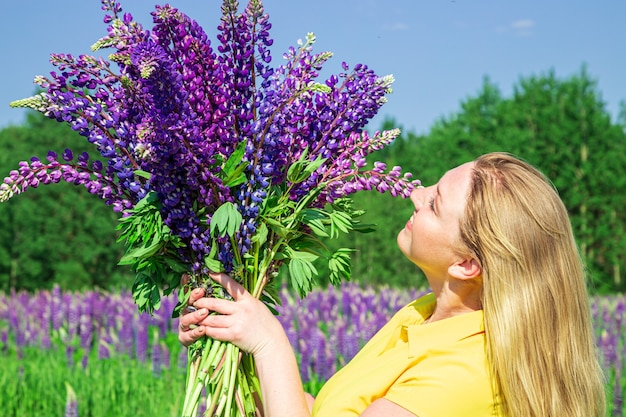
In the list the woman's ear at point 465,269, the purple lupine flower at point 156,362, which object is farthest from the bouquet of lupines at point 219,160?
the purple lupine flower at point 156,362

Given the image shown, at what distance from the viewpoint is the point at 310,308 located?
686 cm

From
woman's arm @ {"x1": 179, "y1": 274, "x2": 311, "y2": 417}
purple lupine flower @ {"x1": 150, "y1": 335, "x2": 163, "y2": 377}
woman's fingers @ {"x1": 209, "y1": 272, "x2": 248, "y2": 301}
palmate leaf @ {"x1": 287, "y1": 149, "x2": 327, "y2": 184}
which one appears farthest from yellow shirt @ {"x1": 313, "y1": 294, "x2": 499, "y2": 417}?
purple lupine flower @ {"x1": 150, "y1": 335, "x2": 163, "y2": 377}

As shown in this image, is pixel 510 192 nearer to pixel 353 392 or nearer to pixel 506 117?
pixel 353 392

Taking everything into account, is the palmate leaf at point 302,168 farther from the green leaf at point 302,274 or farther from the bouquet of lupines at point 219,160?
the green leaf at point 302,274

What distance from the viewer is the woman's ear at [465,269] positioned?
6.39 ft

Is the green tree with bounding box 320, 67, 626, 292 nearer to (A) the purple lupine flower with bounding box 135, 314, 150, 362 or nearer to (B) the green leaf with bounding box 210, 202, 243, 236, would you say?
(A) the purple lupine flower with bounding box 135, 314, 150, 362

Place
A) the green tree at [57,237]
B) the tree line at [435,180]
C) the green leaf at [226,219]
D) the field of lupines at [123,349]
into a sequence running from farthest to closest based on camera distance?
the green tree at [57,237]
the tree line at [435,180]
the field of lupines at [123,349]
the green leaf at [226,219]

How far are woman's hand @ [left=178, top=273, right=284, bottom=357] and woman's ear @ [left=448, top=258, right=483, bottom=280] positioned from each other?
53 centimetres

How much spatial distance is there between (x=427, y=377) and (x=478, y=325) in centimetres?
23

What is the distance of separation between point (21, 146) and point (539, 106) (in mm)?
11421

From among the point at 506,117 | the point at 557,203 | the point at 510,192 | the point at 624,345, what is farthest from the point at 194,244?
the point at 506,117

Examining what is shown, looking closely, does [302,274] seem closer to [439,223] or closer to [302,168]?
[302,168]

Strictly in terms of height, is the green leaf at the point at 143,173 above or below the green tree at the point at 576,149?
below

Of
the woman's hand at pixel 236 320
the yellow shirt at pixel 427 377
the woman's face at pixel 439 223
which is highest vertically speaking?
the woman's face at pixel 439 223
